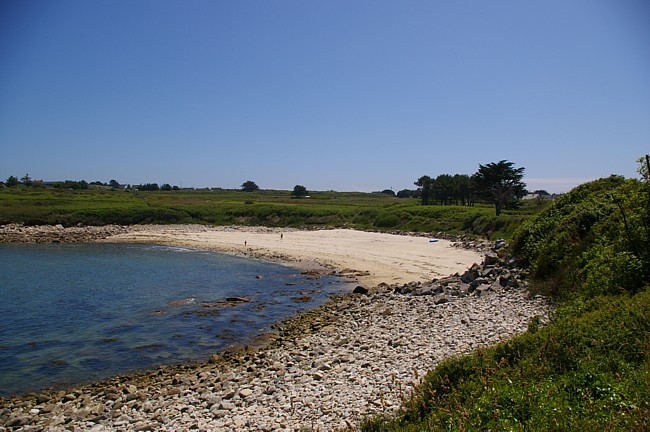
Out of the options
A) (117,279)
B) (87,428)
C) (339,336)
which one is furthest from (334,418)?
(117,279)

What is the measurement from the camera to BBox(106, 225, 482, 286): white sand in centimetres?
3259

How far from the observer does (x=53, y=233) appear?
62.4 metres

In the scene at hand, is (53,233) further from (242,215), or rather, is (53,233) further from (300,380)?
(300,380)

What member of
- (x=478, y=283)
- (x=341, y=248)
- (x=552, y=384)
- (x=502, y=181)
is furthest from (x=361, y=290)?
(x=502, y=181)

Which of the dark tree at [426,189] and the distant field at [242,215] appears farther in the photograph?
the dark tree at [426,189]

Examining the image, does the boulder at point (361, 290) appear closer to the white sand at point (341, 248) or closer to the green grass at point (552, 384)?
the white sand at point (341, 248)

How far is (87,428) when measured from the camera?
10.5m

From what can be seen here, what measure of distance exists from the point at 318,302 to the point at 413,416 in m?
16.4

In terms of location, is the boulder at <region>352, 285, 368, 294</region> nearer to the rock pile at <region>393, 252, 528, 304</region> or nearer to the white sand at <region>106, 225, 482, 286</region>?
the rock pile at <region>393, 252, 528, 304</region>

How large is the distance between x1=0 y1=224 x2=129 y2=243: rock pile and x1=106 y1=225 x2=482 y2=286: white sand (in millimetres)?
3208

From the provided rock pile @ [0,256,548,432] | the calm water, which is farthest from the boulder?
rock pile @ [0,256,548,432]

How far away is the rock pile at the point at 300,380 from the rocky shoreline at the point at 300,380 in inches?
1.2

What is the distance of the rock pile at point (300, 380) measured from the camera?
33.1ft

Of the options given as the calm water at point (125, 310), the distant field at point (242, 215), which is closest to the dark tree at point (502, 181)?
the distant field at point (242, 215)
